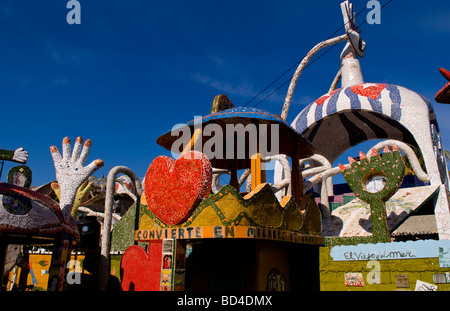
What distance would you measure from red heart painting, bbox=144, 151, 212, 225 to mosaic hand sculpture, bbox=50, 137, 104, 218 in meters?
1.77

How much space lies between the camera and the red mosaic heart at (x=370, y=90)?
18781 mm

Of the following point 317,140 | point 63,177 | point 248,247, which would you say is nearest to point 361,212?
point 248,247

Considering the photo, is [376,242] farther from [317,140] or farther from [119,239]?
[317,140]

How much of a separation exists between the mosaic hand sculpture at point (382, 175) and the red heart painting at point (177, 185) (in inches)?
217

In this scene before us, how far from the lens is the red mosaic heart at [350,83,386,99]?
18781mm

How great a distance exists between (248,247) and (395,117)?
12588mm

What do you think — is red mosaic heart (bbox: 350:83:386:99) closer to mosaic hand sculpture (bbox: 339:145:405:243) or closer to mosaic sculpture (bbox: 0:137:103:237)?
mosaic hand sculpture (bbox: 339:145:405:243)

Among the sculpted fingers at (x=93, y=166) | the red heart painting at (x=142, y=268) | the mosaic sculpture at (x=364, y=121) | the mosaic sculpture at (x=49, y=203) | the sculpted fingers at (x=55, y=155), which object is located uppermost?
the mosaic sculpture at (x=364, y=121)

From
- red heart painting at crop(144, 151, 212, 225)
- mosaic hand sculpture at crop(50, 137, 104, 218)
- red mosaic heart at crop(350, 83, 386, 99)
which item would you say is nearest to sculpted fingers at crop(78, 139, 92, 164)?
mosaic hand sculpture at crop(50, 137, 104, 218)

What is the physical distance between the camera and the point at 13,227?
7629 millimetres
